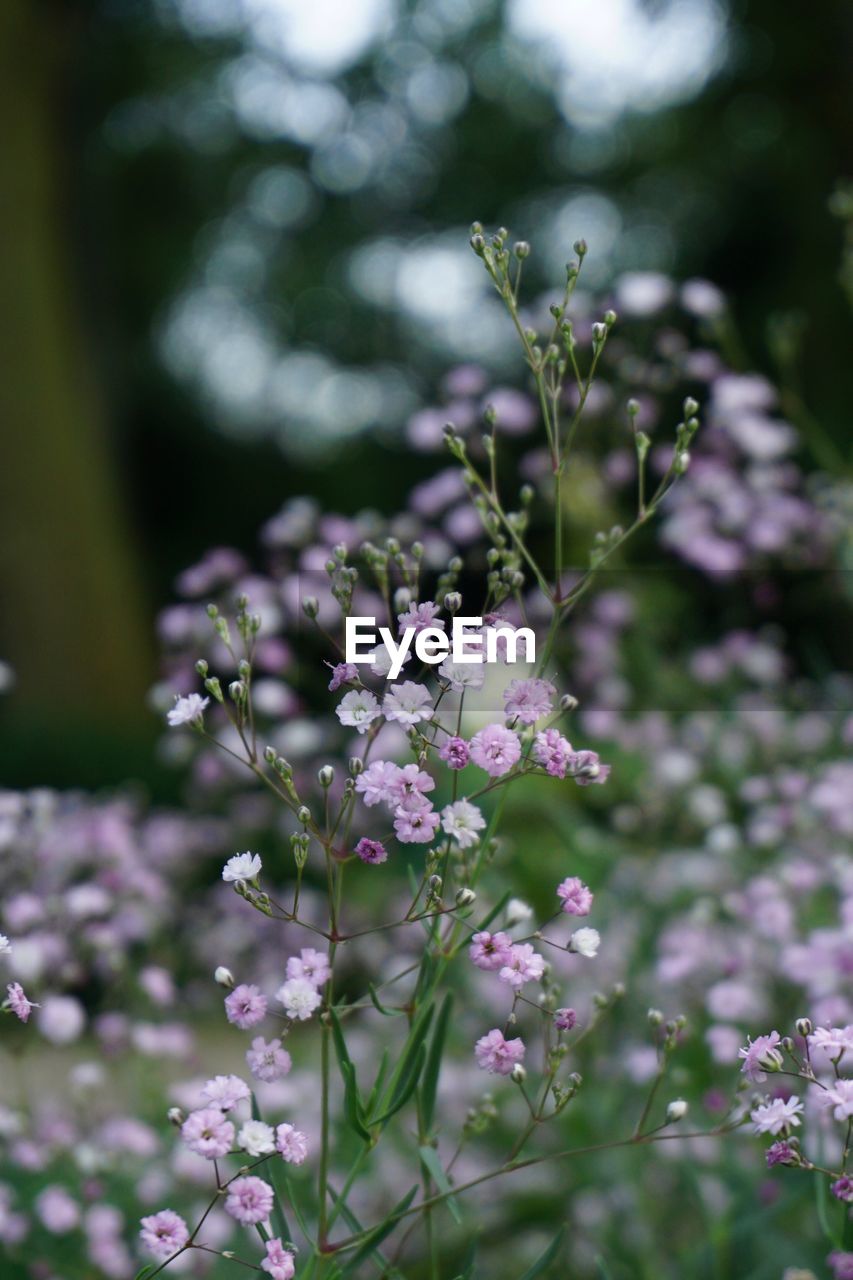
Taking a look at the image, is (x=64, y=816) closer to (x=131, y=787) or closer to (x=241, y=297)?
(x=131, y=787)

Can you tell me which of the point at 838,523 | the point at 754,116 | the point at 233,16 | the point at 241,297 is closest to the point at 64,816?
the point at 838,523

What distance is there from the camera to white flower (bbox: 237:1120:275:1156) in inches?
39.9

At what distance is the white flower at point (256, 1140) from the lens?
1.01m

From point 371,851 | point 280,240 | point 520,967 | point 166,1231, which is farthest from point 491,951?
point 280,240

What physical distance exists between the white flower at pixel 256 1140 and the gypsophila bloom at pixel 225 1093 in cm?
2

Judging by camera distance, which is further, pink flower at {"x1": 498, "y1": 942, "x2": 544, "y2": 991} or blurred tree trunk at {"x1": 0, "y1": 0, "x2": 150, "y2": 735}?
blurred tree trunk at {"x1": 0, "y1": 0, "x2": 150, "y2": 735}

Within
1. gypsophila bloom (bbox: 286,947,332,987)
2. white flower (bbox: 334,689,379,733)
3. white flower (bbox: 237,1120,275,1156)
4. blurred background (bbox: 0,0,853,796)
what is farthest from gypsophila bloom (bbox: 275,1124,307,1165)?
blurred background (bbox: 0,0,853,796)

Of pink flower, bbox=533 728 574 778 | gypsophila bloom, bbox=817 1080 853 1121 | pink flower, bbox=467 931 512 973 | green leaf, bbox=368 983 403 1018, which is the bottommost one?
gypsophila bloom, bbox=817 1080 853 1121

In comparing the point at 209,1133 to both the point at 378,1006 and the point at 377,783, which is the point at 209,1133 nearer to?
the point at 378,1006

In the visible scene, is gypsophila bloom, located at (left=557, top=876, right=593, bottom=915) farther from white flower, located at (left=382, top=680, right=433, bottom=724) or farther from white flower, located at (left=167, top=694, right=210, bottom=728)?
white flower, located at (left=167, top=694, right=210, bottom=728)

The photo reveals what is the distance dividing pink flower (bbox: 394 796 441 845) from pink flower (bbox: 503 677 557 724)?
11 cm

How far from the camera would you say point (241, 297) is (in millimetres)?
13016

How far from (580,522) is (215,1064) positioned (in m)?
1.84

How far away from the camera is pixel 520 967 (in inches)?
42.1
